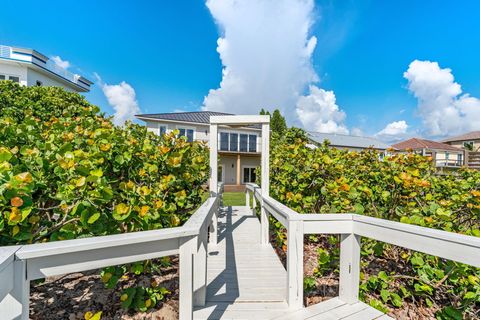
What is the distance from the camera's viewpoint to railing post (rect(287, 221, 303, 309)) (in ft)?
7.04

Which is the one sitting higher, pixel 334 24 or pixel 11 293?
pixel 334 24

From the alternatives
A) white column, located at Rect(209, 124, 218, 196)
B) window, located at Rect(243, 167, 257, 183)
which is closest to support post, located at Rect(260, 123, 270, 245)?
white column, located at Rect(209, 124, 218, 196)

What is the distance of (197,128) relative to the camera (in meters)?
20.7

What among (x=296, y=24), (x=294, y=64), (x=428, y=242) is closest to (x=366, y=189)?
(x=428, y=242)

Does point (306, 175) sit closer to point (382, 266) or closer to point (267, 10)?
point (382, 266)

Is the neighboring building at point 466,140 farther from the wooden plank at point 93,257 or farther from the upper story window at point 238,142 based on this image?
the wooden plank at point 93,257

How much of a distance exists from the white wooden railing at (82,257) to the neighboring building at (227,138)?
17.9 meters

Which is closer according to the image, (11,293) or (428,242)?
(11,293)

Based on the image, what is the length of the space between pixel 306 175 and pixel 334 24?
12098mm

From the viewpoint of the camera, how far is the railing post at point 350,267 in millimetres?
2115

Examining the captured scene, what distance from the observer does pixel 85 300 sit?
249 centimetres

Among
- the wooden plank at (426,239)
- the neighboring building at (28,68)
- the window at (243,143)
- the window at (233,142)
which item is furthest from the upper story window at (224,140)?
the wooden plank at (426,239)

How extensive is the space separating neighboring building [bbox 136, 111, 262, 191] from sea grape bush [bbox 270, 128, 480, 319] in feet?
52.2

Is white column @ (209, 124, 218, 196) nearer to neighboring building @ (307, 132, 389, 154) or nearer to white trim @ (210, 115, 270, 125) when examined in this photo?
white trim @ (210, 115, 270, 125)
